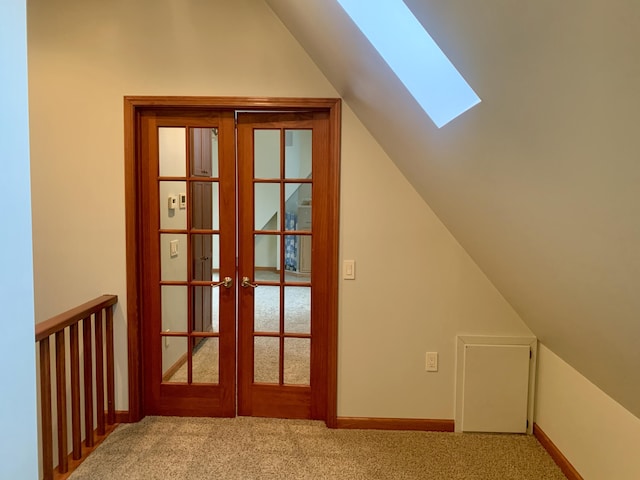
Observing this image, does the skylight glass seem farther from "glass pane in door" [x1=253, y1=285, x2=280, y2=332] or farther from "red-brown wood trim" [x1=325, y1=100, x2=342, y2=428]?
"glass pane in door" [x1=253, y1=285, x2=280, y2=332]

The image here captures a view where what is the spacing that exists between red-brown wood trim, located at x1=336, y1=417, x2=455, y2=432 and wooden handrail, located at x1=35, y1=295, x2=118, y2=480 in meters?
1.47

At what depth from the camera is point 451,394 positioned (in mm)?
2662

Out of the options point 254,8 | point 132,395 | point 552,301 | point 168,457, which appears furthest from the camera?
point 132,395

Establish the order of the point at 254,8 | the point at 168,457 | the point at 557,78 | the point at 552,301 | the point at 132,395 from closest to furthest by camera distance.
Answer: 1. the point at 557,78
2. the point at 552,301
3. the point at 168,457
4. the point at 254,8
5. the point at 132,395

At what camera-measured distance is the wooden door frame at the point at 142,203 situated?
8.41 ft

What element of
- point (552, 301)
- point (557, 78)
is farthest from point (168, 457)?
point (557, 78)

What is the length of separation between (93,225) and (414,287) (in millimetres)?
2056

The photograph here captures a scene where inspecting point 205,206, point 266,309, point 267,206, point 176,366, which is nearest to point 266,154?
point 267,206

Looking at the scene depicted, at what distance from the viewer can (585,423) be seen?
7.01ft

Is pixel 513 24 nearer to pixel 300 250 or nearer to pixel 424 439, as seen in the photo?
pixel 300 250

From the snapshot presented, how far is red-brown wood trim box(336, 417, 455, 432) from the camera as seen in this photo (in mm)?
2662

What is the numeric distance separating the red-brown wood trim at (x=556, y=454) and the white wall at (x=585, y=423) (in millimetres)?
25

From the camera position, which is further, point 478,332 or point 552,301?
point 478,332


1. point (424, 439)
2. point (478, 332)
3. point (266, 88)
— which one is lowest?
point (424, 439)
